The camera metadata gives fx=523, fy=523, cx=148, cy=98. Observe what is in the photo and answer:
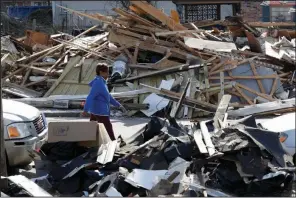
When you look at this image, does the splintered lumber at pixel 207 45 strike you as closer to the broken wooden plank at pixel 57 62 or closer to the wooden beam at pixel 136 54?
the wooden beam at pixel 136 54

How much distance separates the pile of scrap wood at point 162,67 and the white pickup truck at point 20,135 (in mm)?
4756

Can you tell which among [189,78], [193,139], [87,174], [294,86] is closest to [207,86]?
[189,78]

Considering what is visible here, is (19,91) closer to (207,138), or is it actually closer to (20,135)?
(20,135)

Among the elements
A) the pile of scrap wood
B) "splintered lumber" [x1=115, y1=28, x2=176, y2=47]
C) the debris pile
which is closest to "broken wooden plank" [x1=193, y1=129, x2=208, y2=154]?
the debris pile

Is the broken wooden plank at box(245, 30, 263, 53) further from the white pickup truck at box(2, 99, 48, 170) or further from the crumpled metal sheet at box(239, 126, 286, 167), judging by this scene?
the white pickup truck at box(2, 99, 48, 170)

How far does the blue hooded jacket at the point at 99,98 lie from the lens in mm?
8344

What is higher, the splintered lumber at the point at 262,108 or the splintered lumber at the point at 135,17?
the splintered lumber at the point at 135,17

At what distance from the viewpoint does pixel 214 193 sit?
20.6 feet

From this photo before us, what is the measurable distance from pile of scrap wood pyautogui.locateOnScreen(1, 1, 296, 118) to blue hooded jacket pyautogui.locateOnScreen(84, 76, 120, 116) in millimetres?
3546

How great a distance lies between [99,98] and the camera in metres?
8.40

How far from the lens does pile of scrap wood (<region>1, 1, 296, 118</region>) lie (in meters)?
→ 13.1

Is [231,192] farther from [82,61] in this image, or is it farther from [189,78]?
[82,61]

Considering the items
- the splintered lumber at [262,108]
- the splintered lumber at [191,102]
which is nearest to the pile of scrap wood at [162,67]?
the splintered lumber at [191,102]

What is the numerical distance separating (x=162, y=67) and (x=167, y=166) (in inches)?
273
